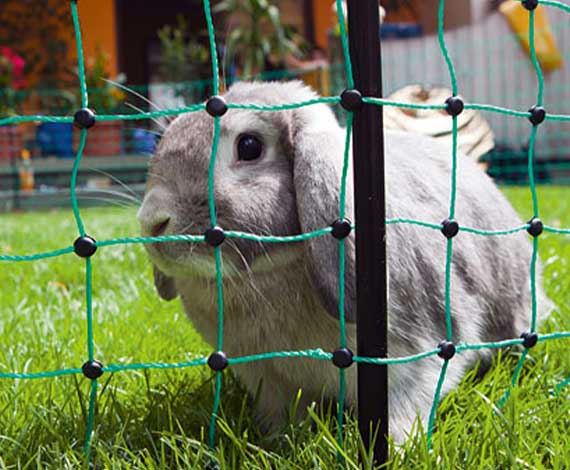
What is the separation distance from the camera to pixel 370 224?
43.4 inches

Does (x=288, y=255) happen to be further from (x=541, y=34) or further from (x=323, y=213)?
(x=541, y=34)

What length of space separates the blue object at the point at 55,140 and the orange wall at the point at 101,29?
4.50 ft

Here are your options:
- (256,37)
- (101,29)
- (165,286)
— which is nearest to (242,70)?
(256,37)

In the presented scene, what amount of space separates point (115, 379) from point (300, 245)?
558 millimetres

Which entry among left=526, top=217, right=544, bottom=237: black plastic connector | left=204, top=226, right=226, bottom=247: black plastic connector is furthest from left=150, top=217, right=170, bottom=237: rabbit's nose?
left=526, top=217, right=544, bottom=237: black plastic connector

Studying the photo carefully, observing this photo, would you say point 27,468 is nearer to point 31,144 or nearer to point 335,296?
point 335,296

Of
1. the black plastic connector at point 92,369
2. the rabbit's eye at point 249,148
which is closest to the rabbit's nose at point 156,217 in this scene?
the rabbit's eye at point 249,148

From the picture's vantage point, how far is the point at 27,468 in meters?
1.18

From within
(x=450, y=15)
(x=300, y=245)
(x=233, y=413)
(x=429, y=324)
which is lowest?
(x=233, y=413)

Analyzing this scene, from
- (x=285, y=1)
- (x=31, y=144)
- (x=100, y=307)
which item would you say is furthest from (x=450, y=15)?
(x=100, y=307)

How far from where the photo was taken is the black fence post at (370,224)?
1078 millimetres

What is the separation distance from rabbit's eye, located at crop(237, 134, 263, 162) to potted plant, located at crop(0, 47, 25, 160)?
6963 millimetres

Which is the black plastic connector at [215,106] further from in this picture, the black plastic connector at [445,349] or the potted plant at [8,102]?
the potted plant at [8,102]

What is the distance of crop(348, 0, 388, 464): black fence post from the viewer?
3.54 feet
